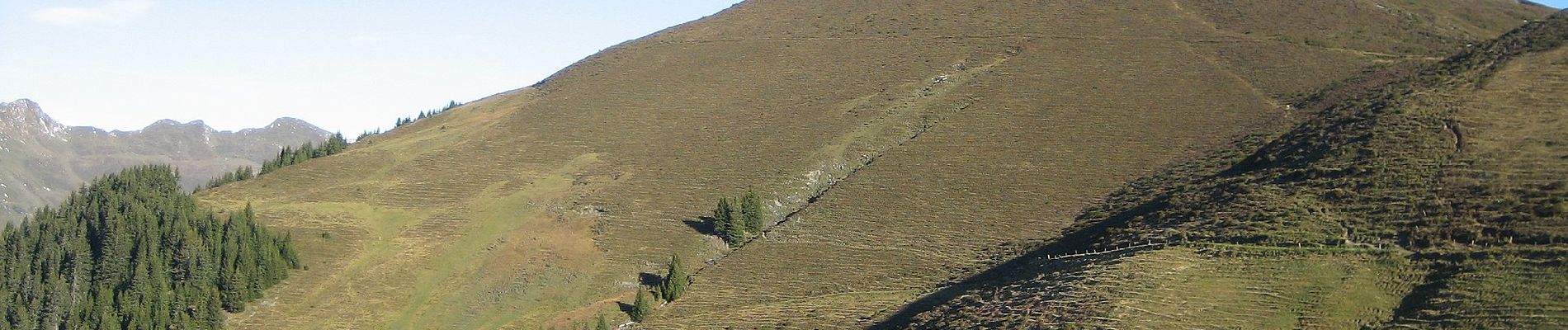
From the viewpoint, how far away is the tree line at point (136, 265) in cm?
7694

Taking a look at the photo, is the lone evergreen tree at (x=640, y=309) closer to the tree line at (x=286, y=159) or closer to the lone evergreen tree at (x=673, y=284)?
the lone evergreen tree at (x=673, y=284)

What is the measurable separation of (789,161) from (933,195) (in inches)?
527

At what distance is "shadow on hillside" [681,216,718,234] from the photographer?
271ft

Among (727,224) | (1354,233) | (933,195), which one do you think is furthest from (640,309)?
(1354,233)

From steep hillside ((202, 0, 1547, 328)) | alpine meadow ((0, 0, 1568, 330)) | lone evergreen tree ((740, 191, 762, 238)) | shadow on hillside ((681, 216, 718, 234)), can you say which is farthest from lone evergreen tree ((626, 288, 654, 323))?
A: lone evergreen tree ((740, 191, 762, 238))

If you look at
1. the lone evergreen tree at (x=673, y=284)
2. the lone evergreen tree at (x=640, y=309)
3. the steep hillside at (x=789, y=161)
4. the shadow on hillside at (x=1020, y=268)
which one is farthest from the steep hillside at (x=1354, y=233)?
the lone evergreen tree at (x=640, y=309)

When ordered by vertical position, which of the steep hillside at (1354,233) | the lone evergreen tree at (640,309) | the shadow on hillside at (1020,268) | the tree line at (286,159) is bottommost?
the lone evergreen tree at (640,309)

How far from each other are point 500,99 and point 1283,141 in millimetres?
72031

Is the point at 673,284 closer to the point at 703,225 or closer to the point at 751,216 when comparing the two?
the point at 751,216

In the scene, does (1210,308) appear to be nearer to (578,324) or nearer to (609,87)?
(578,324)

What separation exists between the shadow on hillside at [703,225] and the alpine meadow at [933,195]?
0.97ft

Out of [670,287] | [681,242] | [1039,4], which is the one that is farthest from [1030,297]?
[1039,4]

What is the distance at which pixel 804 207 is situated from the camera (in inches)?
3346

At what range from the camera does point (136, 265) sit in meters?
80.9
